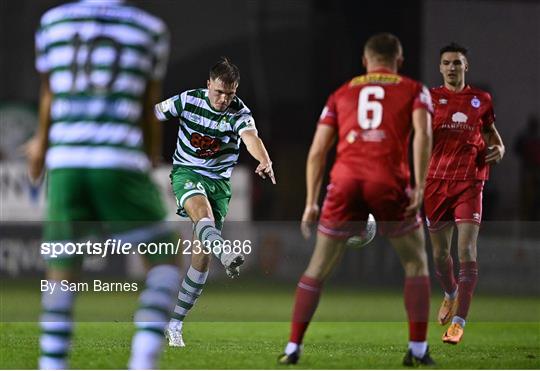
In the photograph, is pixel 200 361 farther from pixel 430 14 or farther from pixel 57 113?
pixel 430 14

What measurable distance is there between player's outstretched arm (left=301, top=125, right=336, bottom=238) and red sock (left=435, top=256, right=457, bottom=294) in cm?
226

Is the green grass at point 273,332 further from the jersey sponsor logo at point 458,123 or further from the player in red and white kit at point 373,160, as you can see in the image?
the jersey sponsor logo at point 458,123

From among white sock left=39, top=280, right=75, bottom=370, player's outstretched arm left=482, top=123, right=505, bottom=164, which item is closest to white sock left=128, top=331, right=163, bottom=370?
white sock left=39, top=280, right=75, bottom=370

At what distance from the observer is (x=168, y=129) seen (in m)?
9.20

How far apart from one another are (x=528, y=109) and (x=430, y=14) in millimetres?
1625

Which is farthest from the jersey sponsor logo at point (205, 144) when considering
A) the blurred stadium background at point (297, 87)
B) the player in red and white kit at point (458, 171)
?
the blurred stadium background at point (297, 87)

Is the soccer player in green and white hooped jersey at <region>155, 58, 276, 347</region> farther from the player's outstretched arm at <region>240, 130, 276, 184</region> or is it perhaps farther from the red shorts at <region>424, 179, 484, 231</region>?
the red shorts at <region>424, 179, 484, 231</region>

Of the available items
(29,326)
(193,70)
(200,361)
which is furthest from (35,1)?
(200,361)

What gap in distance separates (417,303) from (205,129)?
1.80m

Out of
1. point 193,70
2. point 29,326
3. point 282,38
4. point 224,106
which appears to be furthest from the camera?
point 282,38

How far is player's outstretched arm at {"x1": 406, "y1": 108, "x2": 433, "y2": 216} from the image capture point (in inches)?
220

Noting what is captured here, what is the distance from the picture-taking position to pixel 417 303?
6.03 meters

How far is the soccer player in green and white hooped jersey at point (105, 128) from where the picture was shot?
5.09 metres

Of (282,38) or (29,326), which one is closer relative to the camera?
(29,326)
